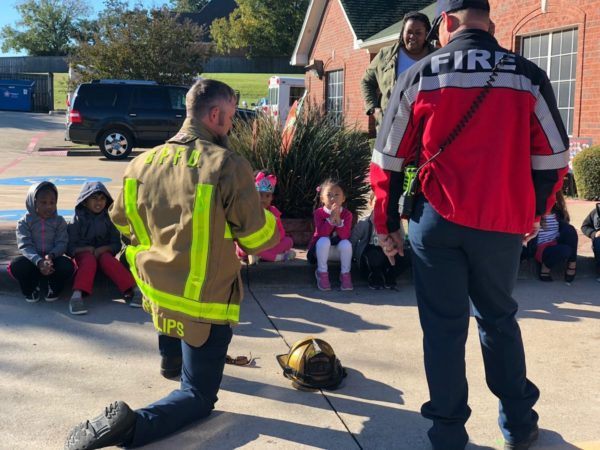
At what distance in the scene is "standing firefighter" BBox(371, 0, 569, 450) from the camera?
286 centimetres

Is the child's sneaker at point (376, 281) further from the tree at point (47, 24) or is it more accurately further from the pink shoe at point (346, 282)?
the tree at point (47, 24)

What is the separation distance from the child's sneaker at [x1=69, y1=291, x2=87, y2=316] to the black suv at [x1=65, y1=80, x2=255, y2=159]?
14.1m

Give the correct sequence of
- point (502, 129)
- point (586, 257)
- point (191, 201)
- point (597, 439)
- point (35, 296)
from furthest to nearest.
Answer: point (586, 257) → point (35, 296) → point (597, 439) → point (191, 201) → point (502, 129)

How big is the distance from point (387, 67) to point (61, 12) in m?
62.5

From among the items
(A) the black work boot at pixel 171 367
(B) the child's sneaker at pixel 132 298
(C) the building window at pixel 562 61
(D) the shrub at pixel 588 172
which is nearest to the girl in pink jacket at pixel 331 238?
(B) the child's sneaker at pixel 132 298

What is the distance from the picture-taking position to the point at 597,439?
11.1 ft

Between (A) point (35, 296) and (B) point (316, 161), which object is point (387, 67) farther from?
(A) point (35, 296)

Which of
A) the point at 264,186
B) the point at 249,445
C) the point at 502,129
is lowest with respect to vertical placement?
the point at 249,445

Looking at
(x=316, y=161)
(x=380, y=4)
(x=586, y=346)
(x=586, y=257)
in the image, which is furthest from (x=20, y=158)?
(x=586, y=346)

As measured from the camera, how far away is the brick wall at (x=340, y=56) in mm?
20969

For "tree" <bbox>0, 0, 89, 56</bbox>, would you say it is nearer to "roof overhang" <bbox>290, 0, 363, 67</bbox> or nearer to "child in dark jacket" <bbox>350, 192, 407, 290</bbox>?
"roof overhang" <bbox>290, 0, 363, 67</bbox>

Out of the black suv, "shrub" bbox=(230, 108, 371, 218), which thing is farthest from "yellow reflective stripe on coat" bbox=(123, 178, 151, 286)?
the black suv

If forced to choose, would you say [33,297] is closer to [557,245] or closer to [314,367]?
[314,367]

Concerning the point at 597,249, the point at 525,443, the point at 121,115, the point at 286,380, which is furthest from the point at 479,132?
the point at 121,115
